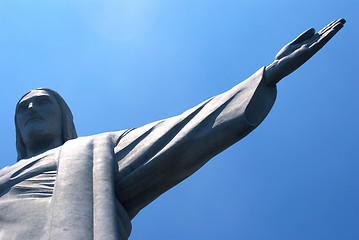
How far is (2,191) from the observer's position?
7.04 metres

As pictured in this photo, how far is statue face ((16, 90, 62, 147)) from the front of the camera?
8.66 metres

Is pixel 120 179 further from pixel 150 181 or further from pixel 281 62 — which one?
pixel 281 62

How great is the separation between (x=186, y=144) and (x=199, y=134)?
0.20 m

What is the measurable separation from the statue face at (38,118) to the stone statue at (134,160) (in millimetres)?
1113

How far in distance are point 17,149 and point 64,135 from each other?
813 millimetres

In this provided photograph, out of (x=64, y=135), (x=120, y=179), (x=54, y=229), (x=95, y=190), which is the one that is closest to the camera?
(x=54, y=229)

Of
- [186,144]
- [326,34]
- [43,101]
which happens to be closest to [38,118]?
[43,101]

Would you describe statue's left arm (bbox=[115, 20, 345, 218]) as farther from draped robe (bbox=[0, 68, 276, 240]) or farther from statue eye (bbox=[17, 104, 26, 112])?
statue eye (bbox=[17, 104, 26, 112])

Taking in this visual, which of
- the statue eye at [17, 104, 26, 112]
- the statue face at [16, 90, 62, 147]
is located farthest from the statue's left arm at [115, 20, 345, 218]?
the statue eye at [17, 104, 26, 112]

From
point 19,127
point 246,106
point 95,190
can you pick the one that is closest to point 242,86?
point 246,106

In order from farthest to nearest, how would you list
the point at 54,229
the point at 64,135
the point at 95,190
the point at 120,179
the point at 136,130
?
the point at 64,135 → the point at 136,130 → the point at 120,179 → the point at 95,190 → the point at 54,229

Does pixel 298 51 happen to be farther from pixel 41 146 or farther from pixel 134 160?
pixel 41 146

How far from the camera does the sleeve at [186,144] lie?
22.2 feet

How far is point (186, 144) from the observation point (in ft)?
22.3
